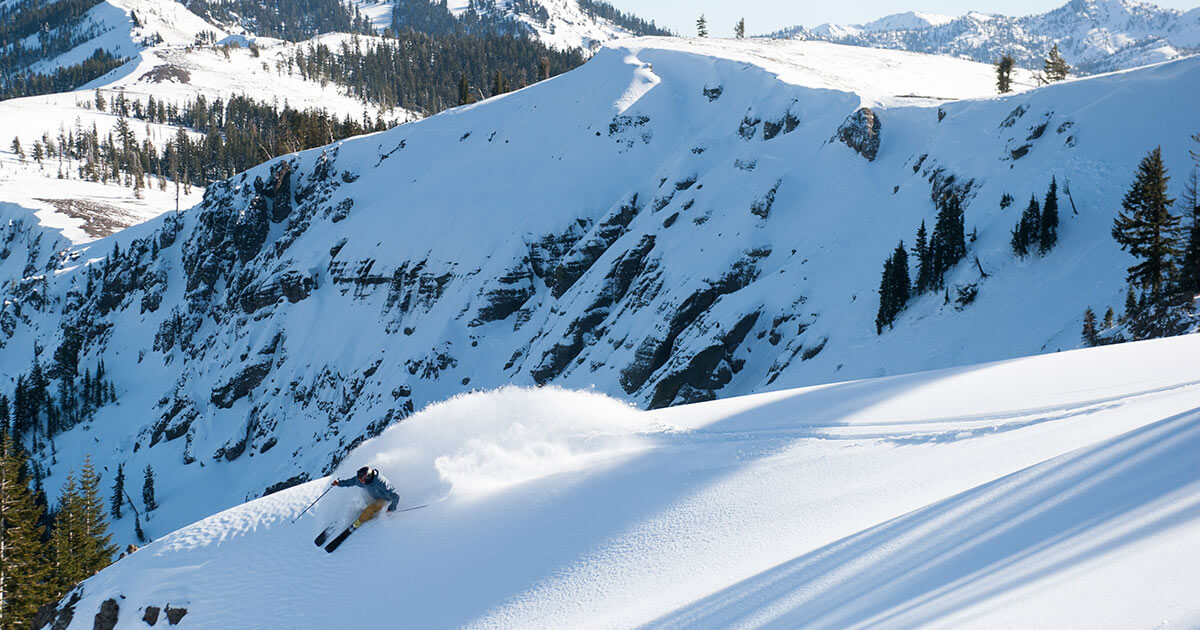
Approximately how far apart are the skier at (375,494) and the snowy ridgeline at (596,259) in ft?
70.7

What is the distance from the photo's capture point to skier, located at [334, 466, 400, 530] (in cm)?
1379

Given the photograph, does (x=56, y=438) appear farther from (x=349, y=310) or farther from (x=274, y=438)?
(x=349, y=310)

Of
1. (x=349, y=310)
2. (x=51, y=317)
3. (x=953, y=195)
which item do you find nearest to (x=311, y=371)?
(x=349, y=310)

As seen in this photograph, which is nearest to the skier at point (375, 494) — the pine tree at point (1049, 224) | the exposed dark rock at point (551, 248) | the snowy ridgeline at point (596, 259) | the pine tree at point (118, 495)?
the snowy ridgeline at point (596, 259)

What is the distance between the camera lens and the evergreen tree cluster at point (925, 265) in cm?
3203

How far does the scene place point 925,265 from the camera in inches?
1294

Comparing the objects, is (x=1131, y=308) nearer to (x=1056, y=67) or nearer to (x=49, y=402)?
(x=1056, y=67)

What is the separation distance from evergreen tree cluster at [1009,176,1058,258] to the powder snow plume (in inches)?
848

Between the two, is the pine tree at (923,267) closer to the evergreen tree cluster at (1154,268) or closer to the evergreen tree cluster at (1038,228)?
the evergreen tree cluster at (1038,228)

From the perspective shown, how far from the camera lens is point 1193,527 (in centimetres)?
557

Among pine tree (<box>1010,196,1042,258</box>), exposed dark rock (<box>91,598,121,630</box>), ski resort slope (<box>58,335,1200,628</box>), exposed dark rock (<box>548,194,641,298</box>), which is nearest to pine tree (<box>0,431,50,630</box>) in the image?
ski resort slope (<box>58,335,1200,628</box>)

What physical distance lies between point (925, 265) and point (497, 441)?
25.0m

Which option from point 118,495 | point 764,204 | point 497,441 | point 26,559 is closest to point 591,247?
point 764,204

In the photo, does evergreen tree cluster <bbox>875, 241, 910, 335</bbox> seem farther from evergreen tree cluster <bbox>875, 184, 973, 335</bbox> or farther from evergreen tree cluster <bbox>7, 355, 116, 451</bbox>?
evergreen tree cluster <bbox>7, 355, 116, 451</bbox>
